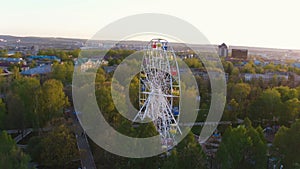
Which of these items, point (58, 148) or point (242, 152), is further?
point (58, 148)

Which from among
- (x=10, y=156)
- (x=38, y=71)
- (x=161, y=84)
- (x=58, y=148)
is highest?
(x=161, y=84)

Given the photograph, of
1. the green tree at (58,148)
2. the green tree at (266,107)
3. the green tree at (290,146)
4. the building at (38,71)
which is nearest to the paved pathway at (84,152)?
the green tree at (58,148)

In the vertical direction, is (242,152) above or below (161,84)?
below

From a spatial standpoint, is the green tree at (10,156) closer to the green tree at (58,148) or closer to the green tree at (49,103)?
the green tree at (58,148)

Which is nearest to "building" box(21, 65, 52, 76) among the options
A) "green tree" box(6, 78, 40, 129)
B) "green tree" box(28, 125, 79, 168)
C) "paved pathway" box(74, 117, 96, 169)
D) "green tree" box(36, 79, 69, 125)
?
"green tree" box(6, 78, 40, 129)

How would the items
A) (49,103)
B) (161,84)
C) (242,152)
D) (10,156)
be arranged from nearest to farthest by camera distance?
1. (10,156)
2. (242,152)
3. (161,84)
4. (49,103)

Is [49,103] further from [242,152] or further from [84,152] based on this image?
[242,152]

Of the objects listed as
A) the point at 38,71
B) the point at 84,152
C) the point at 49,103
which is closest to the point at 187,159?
the point at 84,152

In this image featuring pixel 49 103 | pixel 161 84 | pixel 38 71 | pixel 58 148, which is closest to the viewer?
pixel 58 148

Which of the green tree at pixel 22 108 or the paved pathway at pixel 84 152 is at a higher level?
the green tree at pixel 22 108
